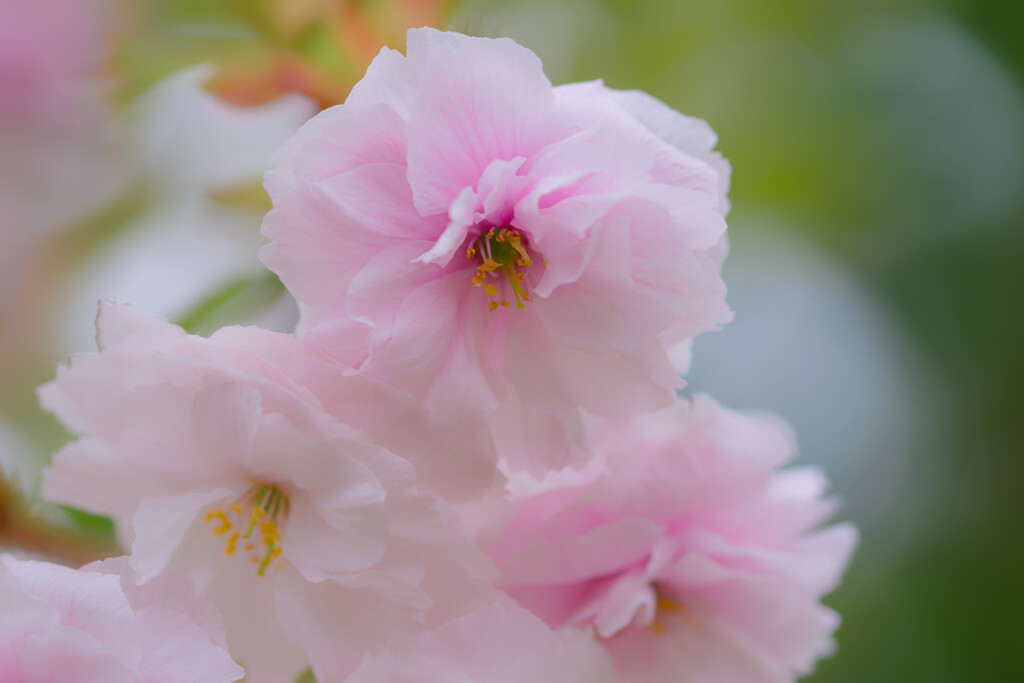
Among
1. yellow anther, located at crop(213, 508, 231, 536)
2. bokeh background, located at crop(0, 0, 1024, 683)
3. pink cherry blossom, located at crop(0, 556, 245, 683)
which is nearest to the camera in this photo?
pink cherry blossom, located at crop(0, 556, 245, 683)

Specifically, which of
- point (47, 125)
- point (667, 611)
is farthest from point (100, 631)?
point (47, 125)

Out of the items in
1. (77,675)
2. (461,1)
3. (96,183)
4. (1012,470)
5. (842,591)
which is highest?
(461,1)

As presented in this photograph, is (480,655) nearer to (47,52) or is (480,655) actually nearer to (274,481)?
(274,481)

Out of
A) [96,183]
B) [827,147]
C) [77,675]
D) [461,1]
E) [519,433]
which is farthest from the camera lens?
[827,147]

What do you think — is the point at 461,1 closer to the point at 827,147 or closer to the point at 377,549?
the point at 377,549

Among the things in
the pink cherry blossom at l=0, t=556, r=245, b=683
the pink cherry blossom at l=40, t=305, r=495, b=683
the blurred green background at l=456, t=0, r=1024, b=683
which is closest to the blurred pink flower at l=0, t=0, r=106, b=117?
the pink cherry blossom at l=40, t=305, r=495, b=683

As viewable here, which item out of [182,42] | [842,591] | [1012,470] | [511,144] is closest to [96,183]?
[182,42]

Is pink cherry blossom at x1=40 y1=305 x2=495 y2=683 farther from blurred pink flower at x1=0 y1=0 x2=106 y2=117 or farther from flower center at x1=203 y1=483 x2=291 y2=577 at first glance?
blurred pink flower at x1=0 y1=0 x2=106 y2=117
